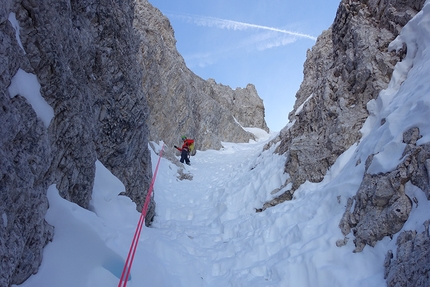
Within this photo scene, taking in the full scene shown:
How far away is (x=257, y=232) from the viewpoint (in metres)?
7.51

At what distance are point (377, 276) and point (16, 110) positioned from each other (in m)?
5.82

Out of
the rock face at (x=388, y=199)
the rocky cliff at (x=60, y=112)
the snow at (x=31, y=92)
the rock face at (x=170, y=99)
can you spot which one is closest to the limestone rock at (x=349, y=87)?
the rock face at (x=388, y=199)

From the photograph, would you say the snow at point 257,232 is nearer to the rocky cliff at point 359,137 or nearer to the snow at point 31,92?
the rocky cliff at point 359,137

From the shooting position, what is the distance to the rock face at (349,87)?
909 cm

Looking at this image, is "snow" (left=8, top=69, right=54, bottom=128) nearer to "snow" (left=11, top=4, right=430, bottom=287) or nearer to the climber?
"snow" (left=11, top=4, right=430, bottom=287)

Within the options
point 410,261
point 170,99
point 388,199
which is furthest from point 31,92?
point 170,99

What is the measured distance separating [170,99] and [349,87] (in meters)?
18.0

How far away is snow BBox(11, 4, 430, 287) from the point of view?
417cm

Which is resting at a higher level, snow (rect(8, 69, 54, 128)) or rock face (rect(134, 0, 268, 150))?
rock face (rect(134, 0, 268, 150))

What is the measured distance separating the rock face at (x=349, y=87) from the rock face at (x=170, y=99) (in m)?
13.1

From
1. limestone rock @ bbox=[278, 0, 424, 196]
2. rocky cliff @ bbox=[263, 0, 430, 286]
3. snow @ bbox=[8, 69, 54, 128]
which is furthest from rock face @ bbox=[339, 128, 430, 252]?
snow @ bbox=[8, 69, 54, 128]

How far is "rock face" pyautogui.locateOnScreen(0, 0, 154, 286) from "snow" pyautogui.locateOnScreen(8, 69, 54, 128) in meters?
0.09

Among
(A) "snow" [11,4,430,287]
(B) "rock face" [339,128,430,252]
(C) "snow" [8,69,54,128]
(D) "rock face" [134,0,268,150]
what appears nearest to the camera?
(C) "snow" [8,69,54,128]

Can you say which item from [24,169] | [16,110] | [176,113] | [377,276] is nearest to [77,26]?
[16,110]
